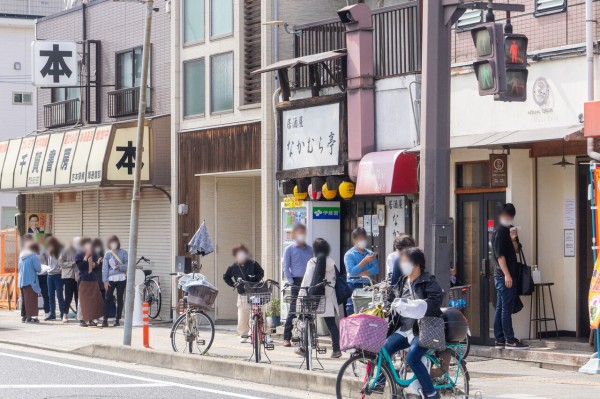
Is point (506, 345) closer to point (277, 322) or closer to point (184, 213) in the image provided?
point (277, 322)

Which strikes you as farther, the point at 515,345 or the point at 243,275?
the point at 243,275

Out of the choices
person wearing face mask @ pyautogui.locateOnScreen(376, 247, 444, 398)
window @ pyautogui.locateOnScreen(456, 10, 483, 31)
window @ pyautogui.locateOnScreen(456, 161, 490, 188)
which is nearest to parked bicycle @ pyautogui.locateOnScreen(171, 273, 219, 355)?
window @ pyautogui.locateOnScreen(456, 161, 490, 188)

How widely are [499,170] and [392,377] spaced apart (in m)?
6.94

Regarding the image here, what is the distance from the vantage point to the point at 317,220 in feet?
70.6

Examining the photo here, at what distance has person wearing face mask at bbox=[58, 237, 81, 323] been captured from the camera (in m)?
26.0

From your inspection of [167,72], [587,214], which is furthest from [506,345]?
[167,72]

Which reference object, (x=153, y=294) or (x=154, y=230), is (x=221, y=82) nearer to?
(x=154, y=230)

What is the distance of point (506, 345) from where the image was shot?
17.4m

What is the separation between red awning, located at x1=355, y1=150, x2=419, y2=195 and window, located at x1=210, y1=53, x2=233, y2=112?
19.5 ft

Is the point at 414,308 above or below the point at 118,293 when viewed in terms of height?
above

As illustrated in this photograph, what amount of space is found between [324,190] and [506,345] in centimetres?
511

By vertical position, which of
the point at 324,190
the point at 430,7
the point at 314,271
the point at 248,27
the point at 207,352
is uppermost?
the point at 248,27

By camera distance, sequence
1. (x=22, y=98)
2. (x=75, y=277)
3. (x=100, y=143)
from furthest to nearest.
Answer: (x=22, y=98)
(x=100, y=143)
(x=75, y=277)

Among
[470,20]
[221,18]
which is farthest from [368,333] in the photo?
[221,18]
